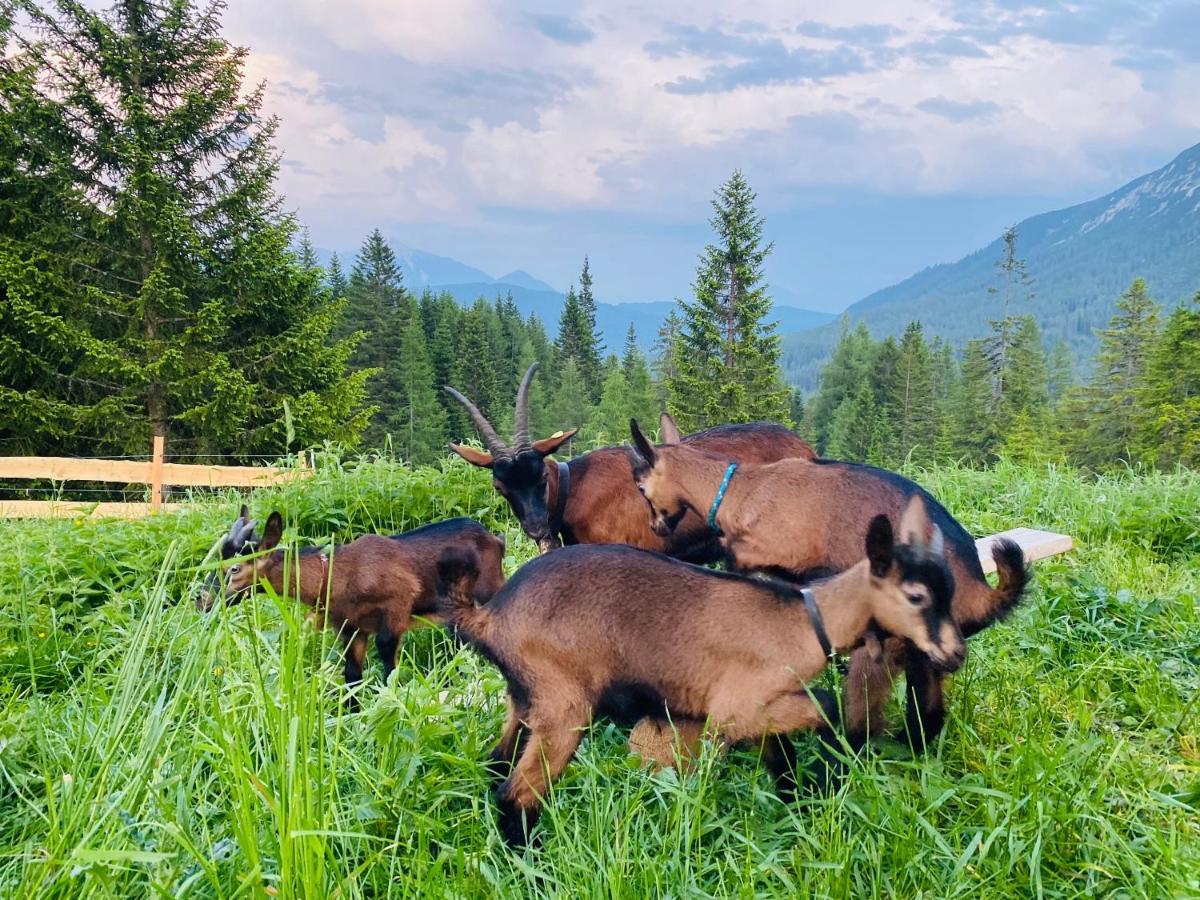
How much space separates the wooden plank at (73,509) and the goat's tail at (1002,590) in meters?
7.07

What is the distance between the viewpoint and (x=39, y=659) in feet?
13.2

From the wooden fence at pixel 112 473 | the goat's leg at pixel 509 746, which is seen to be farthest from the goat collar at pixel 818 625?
the wooden fence at pixel 112 473

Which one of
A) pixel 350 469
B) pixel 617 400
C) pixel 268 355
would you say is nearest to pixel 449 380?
pixel 617 400

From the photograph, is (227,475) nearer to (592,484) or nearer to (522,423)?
(522,423)

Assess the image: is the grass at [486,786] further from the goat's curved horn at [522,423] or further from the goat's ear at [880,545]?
the goat's curved horn at [522,423]

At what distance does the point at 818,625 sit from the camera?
288 cm

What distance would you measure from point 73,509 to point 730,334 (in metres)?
34.3

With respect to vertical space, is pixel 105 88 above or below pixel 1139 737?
above

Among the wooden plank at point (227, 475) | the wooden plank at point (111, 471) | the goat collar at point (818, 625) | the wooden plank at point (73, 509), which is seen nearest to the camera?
the goat collar at point (818, 625)

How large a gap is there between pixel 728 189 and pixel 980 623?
39.0m

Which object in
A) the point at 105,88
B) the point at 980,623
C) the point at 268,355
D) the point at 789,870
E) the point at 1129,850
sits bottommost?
the point at 789,870

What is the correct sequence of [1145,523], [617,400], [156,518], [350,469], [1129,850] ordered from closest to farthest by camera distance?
[1129,850] → [1145,523] → [156,518] → [350,469] → [617,400]

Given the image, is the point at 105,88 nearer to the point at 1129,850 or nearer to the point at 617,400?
the point at 1129,850

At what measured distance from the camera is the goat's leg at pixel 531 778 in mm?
2682
